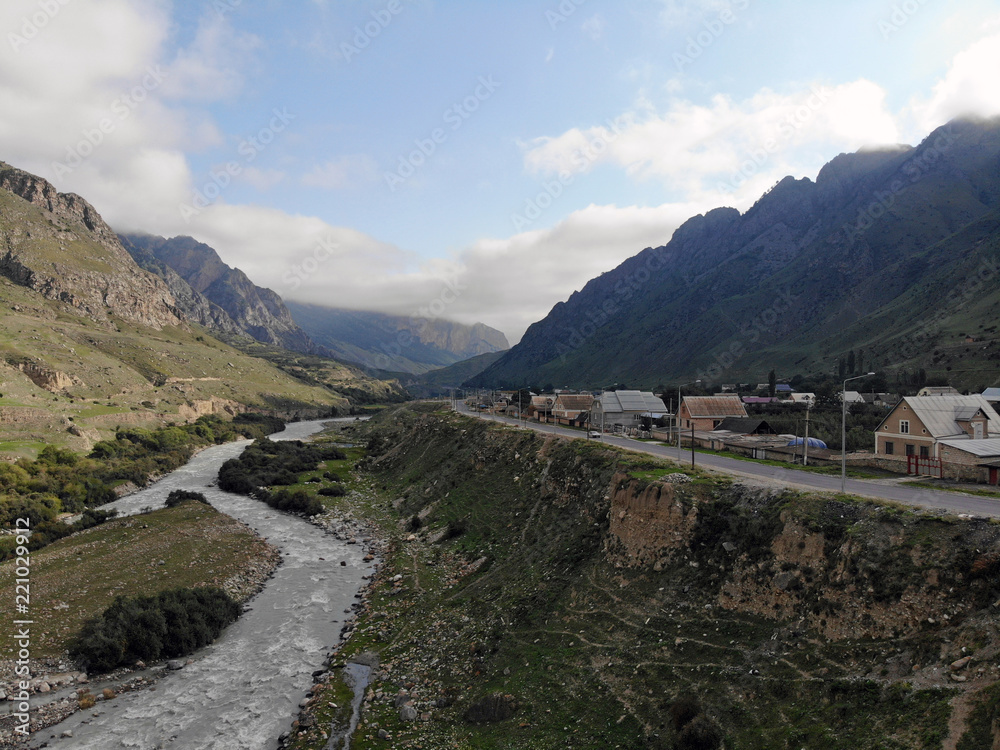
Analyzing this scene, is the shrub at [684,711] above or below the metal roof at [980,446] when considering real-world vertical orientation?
below

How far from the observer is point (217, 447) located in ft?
370

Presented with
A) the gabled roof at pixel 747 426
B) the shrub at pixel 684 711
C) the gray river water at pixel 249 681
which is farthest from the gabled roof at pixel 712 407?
the shrub at pixel 684 711

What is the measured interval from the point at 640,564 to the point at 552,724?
9119 mm

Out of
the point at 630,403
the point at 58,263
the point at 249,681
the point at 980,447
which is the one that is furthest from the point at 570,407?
the point at 58,263

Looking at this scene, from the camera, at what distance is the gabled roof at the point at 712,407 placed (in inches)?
2995

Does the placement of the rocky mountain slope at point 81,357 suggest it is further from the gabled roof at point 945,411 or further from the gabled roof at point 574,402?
the gabled roof at point 945,411

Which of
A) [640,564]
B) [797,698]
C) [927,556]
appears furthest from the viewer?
[640,564]

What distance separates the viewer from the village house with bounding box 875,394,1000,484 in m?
34.8

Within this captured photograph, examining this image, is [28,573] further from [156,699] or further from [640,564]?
[640,564]

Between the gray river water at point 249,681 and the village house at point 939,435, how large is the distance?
4070cm

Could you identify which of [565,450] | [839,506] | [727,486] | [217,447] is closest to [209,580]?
[565,450]

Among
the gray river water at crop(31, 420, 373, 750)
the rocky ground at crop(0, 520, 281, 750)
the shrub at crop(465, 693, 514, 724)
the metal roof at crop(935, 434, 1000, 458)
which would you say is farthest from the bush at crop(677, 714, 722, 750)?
the metal roof at crop(935, 434, 1000, 458)

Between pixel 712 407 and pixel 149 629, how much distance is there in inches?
2760

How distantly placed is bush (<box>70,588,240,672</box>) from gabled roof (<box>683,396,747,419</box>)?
63.4 metres
